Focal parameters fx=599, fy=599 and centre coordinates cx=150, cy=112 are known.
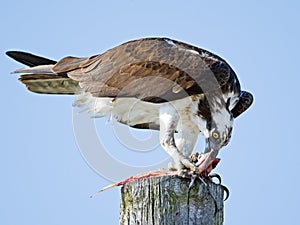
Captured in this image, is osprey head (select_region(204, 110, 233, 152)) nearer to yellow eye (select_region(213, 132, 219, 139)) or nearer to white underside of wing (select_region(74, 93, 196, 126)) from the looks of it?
yellow eye (select_region(213, 132, 219, 139))

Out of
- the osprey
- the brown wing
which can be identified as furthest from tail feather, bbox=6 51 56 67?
the brown wing

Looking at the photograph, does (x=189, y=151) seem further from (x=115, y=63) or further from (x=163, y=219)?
(x=163, y=219)

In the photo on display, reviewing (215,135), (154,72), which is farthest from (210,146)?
(154,72)

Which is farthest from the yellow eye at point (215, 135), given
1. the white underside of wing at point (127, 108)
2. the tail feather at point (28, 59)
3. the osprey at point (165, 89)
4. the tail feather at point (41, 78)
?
the tail feather at point (28, 59)

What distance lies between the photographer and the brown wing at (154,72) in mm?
5934

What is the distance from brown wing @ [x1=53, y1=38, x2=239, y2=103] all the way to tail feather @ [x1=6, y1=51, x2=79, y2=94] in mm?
247

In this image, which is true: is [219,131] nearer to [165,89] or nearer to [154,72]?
[165,89]

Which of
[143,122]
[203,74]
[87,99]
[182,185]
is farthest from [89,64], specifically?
[182,185]

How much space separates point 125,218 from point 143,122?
273cm

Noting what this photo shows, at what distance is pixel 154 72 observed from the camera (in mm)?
6086

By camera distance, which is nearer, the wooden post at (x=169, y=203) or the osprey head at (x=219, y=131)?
the wooden post at (x=169, y=203)

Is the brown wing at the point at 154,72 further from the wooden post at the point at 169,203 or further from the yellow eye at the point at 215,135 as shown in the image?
the wooden post at the point at 169,203

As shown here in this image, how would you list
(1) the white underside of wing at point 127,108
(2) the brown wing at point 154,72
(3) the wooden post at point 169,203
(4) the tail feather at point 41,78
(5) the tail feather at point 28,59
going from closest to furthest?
(3) the wooden post at point 169,203 < (2) the brown wing at point 154,72 < (1) the white underside of wing at point 127,108 < (4) the tail feather at point 41,78 < (5) the tail feather at point 28,59

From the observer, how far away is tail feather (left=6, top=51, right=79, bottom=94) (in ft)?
22.7
